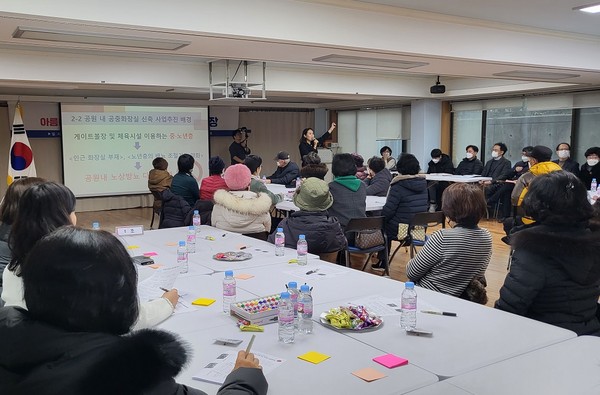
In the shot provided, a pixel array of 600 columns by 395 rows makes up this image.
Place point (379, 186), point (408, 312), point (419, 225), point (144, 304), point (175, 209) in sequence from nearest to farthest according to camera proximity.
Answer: point (408, 312)
point (144, 304)
point (419, 225)
point (175, 209)
point (379, 186)

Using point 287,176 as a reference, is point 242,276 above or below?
below

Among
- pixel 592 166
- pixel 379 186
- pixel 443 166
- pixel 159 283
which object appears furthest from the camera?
pixel 443 166

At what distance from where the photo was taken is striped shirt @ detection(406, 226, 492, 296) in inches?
115

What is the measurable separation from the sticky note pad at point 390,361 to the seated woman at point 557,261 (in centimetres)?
75

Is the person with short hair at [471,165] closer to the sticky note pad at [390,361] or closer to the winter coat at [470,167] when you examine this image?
the winter coat at [470,167]

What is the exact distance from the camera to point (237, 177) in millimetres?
4715

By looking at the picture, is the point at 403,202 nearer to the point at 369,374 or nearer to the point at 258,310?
the point at 258,310

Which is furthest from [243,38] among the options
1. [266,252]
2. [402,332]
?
[402,332]

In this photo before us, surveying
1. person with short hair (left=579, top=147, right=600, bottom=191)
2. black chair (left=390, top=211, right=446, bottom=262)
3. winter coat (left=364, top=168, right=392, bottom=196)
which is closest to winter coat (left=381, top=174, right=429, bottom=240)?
black chair (left=390, top=211, right=446, bottom=262)

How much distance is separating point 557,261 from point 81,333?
1.96m

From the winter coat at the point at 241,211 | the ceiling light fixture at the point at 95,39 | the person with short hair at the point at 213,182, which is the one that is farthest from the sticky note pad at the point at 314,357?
the person with short hair at the point at 213,182

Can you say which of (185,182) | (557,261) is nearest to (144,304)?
(557,261)

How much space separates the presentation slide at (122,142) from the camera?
1088cm

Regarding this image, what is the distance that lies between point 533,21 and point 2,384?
575 cm
